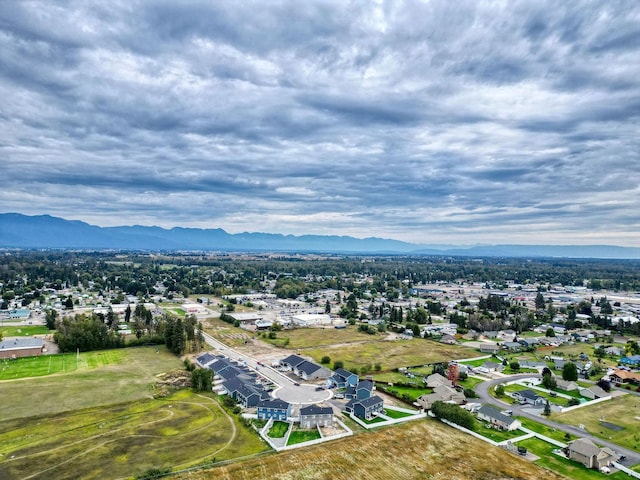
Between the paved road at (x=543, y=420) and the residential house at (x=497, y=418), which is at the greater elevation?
the residential house at (x=497, y=418)

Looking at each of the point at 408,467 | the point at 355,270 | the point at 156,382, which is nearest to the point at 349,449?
the point at 408,467

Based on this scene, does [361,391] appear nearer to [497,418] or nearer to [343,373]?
[343,373]

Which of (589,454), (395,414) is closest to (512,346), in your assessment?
(395,414)

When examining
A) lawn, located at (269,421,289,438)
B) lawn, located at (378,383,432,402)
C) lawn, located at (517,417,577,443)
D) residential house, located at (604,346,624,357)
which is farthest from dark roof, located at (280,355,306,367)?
residential house, located at (604,346,624,357)

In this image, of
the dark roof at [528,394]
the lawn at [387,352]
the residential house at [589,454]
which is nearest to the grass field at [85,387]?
the lawn at [387,352]

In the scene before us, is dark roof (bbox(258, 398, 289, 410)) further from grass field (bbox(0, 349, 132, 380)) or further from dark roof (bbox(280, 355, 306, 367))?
grass field (bbox(0, 349, 132, 380))

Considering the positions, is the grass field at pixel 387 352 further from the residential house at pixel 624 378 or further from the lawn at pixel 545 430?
the lawn at pixel 545 430
